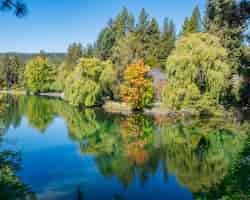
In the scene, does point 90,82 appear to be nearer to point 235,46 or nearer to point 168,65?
point 168,65

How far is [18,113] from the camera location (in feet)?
116

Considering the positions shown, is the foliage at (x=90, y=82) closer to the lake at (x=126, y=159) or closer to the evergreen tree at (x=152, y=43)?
the lake at (x=126, y=159)

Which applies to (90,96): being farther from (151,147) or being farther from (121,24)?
(121,24)

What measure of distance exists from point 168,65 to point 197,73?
274cm

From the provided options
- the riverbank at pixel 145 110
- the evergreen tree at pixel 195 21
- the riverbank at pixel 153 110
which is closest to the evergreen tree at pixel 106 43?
the evergreen tree at pixel 195 21

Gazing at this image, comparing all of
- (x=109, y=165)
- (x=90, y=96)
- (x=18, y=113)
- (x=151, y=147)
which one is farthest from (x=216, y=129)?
(x=18, y=113)

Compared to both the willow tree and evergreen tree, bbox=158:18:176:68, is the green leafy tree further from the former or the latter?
evergreen tree, bbox=158:18:176:68

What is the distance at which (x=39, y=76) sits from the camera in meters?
63.7

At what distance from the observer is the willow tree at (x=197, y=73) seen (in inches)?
1083

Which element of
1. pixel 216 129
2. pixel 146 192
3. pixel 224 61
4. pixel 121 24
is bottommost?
pixel 146 192

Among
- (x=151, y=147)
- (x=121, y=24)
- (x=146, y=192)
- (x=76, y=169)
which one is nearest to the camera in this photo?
(x=146, y=192)

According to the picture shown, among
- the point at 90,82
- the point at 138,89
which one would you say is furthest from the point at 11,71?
the point at 138,89

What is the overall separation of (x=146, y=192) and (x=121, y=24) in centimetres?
5245

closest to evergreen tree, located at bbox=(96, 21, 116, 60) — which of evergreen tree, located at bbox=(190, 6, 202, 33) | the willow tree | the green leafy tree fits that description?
evergreen tree, located at bbox=(190, 6, 202, 33)
